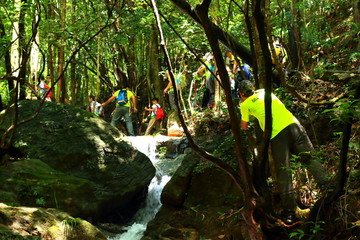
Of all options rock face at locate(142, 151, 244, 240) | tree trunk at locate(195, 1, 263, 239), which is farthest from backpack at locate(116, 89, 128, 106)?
tree trunk at locate(195, 1, 263, 239)

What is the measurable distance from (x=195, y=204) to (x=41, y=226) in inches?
140

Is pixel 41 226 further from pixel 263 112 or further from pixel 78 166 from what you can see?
pixel 78 166

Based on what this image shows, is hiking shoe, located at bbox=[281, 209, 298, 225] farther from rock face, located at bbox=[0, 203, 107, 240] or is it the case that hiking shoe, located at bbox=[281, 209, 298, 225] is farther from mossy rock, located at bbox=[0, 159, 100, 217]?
mossy rock, located at bbox=[0, 159, 100, 217]

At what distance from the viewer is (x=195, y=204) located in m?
6.99

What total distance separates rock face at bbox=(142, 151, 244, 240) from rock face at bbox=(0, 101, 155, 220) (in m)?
1.03

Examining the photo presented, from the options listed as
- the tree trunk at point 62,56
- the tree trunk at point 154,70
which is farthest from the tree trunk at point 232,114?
the tree trunk at point 154,70

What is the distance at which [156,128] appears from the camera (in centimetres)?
1512

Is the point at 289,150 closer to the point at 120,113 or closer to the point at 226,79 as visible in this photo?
the point at 226,79

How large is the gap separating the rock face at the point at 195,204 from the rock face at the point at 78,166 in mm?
1026

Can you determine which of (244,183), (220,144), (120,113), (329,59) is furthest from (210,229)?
(120,113)

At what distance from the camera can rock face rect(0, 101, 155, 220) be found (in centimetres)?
654

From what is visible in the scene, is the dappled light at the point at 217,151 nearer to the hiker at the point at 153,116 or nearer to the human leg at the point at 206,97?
the human leg at the point at 206,97

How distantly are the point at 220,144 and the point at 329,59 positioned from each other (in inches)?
117

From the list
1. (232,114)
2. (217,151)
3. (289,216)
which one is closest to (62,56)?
(217,151)
